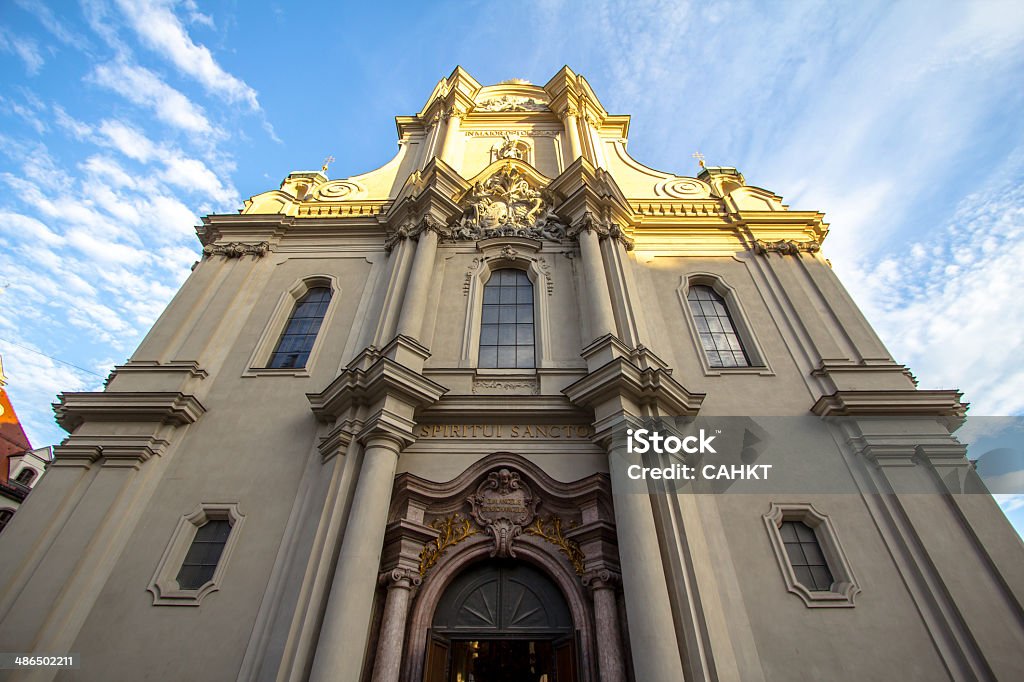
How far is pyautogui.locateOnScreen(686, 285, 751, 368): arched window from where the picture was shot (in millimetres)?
11066

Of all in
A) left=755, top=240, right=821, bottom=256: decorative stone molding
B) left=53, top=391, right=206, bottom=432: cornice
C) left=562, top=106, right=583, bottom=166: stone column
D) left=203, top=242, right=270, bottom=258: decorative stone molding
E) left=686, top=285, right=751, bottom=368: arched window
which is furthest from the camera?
left=562, top=106, right=583, bottom=166: stone column

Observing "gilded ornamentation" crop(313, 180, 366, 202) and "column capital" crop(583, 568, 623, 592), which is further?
"gilded ornamentation" crop(313, 180, 366, 202)

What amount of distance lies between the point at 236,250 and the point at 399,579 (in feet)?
31.7

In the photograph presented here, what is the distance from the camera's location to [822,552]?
26.5ft

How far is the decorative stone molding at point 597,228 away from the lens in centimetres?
1242

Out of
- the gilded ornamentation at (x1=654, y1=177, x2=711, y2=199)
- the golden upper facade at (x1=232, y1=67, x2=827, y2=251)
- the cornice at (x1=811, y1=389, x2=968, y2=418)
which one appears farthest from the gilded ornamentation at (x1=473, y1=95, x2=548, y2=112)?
the cornice at (x1=811, y1=389, x2=968, y2=418)

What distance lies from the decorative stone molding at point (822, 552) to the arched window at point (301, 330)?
932 cm

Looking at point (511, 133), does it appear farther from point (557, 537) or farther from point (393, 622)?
point (393, 622)

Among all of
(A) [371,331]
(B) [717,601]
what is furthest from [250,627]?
(B) [717,601]

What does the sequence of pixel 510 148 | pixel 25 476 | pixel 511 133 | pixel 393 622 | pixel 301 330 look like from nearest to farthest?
pixel 393 622, pixel 301 330, pixel 510 148, pixel 511 133, pixel 25 476

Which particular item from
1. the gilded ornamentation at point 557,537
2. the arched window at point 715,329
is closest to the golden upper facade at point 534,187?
the arched window at point 715,329

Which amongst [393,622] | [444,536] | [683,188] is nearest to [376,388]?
[444,536]

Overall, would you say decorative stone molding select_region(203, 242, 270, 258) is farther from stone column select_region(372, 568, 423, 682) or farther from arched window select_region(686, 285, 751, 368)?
arched window select_region(686, 285, 751, 368)

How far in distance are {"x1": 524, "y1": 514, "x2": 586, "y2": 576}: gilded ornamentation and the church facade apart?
5 centimetres
